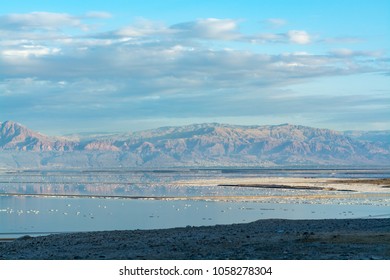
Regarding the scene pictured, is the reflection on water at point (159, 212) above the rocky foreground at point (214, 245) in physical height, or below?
below

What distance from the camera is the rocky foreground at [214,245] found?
62.0ft

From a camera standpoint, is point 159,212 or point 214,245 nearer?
point 214,245

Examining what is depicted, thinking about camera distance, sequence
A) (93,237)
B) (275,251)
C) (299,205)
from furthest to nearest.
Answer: (299,205) → (93,237) → (275,251)

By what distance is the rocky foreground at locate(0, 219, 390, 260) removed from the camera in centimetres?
1891

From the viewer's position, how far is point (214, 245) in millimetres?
21188

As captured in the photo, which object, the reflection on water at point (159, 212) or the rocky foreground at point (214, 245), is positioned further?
the reflection on water at point (159, 212)

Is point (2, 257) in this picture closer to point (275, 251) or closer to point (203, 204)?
point (275, 251)

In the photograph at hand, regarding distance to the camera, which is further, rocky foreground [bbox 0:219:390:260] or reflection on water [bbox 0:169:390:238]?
reflection on water [bbox 0:169:390:238]

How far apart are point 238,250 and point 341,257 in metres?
3.32

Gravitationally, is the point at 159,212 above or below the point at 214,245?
below

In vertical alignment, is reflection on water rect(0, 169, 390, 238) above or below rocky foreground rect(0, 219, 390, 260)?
below

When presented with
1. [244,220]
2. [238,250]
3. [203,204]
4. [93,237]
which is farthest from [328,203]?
[238,250]

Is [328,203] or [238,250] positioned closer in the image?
[238,250]

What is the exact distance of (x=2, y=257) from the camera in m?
19.8
